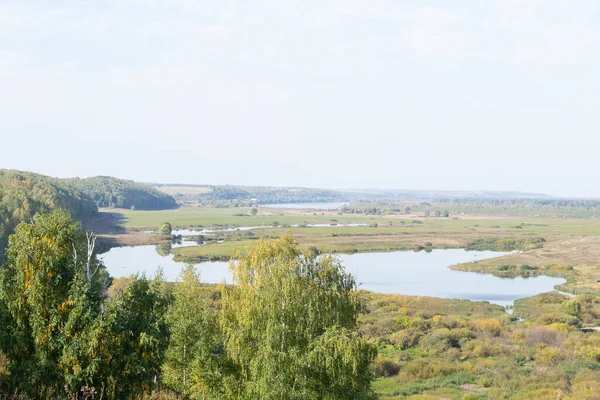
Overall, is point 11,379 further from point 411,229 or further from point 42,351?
point 411,229

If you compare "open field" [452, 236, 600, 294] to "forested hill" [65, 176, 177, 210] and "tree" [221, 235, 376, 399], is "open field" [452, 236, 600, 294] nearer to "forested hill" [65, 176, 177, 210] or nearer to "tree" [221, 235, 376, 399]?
"tree" [221, 235, 376, 399]

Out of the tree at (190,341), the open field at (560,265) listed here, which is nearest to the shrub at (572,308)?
the open field at (560,265)

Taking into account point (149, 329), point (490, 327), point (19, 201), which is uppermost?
point (19, 201)

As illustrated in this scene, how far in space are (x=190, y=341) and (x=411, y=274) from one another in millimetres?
51218

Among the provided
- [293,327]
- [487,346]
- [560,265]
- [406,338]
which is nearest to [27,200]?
[406,338]

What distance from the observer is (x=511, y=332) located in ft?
106

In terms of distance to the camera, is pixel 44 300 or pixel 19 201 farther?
pixel 19 201

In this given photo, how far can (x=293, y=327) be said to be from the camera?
47.4ft

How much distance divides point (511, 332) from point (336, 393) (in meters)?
21.9

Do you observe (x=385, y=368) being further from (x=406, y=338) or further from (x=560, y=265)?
(x=560, y=265)

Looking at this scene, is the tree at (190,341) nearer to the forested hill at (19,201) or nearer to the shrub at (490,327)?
the shrub at (490,327)

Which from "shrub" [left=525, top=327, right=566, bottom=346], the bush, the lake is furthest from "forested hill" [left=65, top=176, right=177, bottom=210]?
"shrub" [left=525, top=327, right=566, bottom=346]

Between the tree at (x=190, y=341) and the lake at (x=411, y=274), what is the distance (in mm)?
29159

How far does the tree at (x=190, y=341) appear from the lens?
1595 centimetres
